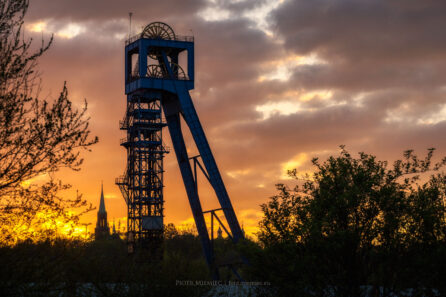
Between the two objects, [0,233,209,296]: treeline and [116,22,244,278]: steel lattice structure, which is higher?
[116,22,244,278]: steel lattice structure

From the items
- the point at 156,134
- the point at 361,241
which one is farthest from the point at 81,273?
the point at 156,134

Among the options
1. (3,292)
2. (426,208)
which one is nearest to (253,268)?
(426,208)

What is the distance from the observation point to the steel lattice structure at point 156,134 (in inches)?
2400

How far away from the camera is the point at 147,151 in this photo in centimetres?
7294

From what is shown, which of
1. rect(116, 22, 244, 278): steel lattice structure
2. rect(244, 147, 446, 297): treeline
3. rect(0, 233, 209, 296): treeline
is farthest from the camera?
rect(116, 22, 244, 278): steel lattice structure

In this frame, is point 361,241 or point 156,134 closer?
point 361,241

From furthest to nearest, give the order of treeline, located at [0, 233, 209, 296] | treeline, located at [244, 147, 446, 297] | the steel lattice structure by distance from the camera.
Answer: the steel lattice structure, treeline, located at [244, 147, 446, 297], treeline, located at [0, 233, 209, 296]

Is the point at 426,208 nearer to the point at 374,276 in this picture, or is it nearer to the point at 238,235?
the point at 374,276

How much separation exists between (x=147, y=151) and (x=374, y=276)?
44488mm

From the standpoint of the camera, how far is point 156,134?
240 feet

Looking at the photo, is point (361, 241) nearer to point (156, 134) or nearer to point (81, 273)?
point (81, 273)

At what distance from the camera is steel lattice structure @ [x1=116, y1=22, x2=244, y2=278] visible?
6097cm

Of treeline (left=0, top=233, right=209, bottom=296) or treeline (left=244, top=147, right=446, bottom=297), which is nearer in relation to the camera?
treeline (left=0, top=233, right=209, bottom=296)

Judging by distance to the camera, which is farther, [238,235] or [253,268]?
[238,235]
